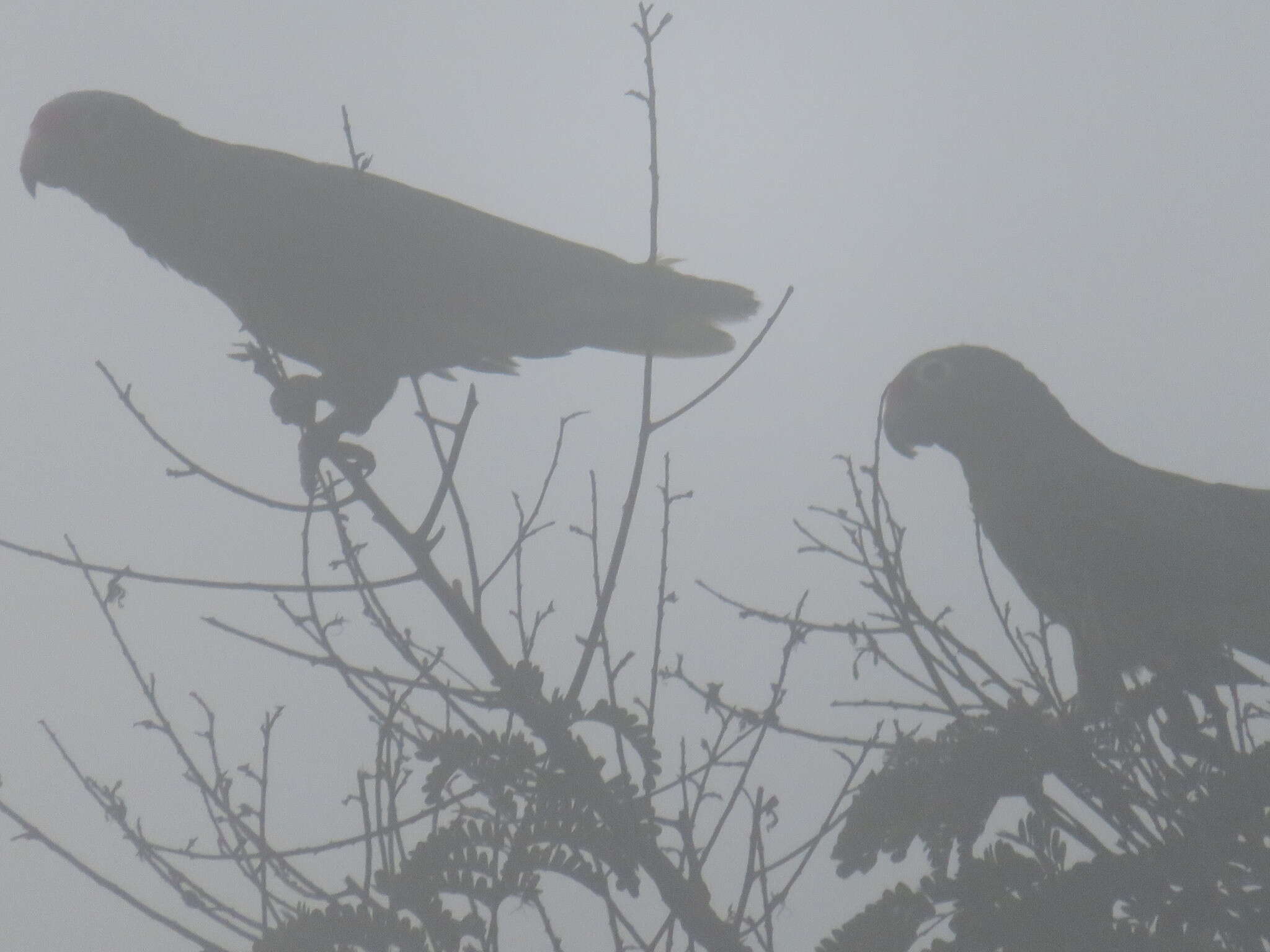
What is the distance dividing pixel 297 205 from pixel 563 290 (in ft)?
3.58

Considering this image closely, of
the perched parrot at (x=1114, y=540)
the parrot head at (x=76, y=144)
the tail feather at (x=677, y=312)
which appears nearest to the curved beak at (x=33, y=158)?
the parrot head at (x=76, y=144)

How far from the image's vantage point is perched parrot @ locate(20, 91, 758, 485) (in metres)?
4.40

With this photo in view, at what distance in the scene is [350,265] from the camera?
4.38m

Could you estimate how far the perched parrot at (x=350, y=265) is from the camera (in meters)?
4.40

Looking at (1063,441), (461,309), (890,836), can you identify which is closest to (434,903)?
(890,836)

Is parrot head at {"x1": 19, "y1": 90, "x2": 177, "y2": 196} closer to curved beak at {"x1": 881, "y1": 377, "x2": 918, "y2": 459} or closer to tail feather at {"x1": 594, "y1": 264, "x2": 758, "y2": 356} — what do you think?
tail feather at {"x1": 594, "y1": 264, "x2": 758, "y2": 356}

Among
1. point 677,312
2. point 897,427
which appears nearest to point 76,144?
point 677,312

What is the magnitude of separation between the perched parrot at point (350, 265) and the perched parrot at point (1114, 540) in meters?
1.23

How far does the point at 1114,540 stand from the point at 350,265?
2980mm

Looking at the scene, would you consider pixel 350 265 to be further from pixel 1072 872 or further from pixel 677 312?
pixel 1072 872

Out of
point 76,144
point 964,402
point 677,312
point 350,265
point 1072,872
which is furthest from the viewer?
point 964,402

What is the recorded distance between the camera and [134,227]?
4785 millimetres

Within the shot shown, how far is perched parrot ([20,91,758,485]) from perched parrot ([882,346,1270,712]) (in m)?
1.23

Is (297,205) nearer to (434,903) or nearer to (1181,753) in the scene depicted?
(434,903)
